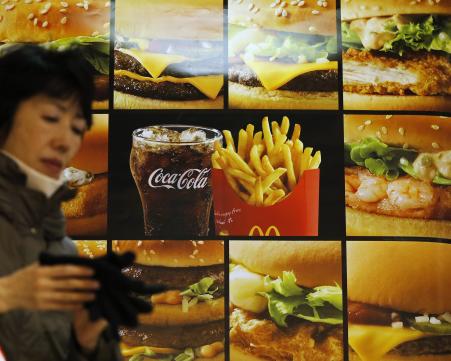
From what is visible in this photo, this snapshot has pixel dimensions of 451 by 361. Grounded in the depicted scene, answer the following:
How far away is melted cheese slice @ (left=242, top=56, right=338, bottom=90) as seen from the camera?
3947 millimetres

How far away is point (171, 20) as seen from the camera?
401cm

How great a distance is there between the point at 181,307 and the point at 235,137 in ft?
3.14

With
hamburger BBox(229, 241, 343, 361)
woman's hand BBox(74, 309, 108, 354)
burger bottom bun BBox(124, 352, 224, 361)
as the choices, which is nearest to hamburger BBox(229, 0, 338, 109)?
hamburger BBox(229, 241, 343, 361)

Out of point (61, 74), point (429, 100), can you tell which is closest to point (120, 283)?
point (61, 74)

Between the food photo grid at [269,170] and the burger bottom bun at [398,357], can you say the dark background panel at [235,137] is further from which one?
the burger bottom bun at [398,357]

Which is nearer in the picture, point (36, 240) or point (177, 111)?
point (36, 240)

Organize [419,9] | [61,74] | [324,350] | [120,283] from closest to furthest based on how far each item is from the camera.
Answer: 1. [120,283]
2. [61,74]
3. [324,350]
4. [419,9]

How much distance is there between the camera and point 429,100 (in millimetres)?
3986

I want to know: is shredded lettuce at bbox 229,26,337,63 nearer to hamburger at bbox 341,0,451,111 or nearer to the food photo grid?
the food photo grid

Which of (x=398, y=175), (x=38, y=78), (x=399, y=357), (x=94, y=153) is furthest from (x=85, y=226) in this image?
(x=38, y=78)

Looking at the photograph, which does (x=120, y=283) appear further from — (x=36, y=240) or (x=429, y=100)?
(x=429, y=100)

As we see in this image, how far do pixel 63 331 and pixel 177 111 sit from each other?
3082 millimetres

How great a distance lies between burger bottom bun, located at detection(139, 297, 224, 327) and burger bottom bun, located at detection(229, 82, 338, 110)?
3.51ft

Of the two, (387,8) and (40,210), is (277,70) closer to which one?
(387,8)
